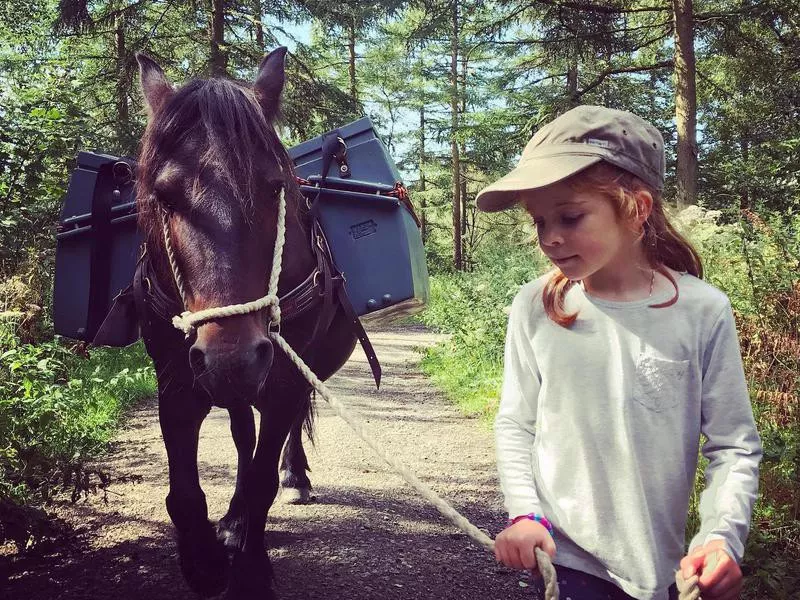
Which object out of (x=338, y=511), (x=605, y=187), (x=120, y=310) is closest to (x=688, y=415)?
(x=605, y=187)

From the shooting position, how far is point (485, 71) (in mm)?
24141

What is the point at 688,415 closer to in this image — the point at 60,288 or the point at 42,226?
the point at 60,288

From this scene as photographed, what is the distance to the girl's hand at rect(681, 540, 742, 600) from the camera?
1.17 meters

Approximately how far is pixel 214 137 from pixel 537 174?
120cm

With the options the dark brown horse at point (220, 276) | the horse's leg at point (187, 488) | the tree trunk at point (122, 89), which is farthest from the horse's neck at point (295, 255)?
the tree trunk at point (122, 89)

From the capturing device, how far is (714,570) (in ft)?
3.85

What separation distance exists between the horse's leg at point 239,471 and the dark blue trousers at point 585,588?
2.03 metres

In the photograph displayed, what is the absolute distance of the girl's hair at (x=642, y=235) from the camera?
142 cm

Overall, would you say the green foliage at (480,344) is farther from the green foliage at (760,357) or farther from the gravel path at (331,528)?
the gravel path at (331,528)

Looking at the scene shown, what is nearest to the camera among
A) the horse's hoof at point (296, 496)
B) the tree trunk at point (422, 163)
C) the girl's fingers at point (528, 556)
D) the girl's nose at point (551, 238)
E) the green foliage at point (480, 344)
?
the girl's fingers at point (528, 556)

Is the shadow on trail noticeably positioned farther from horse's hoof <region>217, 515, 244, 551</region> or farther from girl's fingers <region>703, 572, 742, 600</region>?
girl's fingers <region>703, 572, 742, 600</region>

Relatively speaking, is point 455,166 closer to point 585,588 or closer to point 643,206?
point 643,206

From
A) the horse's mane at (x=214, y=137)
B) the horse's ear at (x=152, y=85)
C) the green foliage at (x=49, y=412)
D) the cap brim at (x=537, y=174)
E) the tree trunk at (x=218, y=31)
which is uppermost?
the tree trunk at (x=218, y=31)

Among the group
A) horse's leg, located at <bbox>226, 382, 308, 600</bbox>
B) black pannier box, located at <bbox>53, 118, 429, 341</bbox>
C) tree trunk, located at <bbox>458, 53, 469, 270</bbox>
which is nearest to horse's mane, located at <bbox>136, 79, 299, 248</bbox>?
black pannier box, located at <bbox>53, 118, 429, 341</bbox>
